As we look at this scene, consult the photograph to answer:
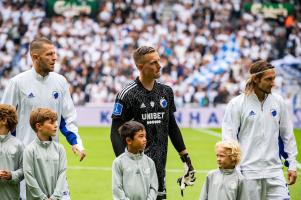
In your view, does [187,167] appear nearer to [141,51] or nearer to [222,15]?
[141,51]

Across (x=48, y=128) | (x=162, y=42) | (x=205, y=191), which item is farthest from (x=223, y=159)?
(x=162, y=42)

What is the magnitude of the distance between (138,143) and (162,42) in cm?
2534

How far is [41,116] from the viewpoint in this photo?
282 inches

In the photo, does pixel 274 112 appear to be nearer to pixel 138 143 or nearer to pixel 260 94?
pixel 260 94

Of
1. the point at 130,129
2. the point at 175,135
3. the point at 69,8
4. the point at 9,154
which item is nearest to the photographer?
the point at 130,129

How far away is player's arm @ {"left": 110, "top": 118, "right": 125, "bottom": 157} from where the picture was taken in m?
7.12

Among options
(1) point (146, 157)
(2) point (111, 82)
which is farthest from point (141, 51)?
(2) point (111, 82)

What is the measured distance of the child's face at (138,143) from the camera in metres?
6.89

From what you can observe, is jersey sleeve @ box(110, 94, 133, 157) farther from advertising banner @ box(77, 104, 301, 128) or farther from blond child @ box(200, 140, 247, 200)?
advertising banner @ box(77, 104, 301, 128)

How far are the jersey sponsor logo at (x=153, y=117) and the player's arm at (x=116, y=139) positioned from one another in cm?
24

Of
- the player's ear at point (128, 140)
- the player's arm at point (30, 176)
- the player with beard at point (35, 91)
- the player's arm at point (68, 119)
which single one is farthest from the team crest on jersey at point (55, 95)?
the player's ear at point (128, 140)

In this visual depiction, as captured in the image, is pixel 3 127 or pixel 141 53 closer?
pixel 141 53

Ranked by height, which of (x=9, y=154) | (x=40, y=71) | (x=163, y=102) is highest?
(x=40, y=71)

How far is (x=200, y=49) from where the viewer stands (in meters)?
32.3
